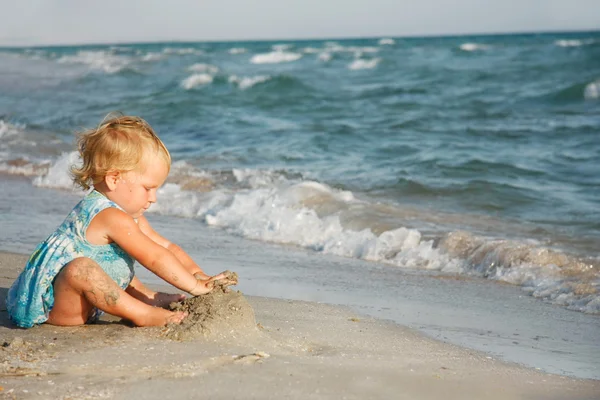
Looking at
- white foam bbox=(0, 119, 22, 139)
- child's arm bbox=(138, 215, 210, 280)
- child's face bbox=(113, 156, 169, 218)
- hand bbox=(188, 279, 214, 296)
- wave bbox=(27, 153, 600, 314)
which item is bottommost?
wave bbox=(27, 153, 600, 314)

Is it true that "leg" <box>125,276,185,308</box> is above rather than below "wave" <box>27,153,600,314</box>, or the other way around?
above

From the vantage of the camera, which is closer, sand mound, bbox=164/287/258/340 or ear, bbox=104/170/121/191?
sand mound, bbox=164/287/258/340

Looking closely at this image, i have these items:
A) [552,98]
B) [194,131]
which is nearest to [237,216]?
[194,131]

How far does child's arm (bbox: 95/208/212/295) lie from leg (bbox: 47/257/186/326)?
0.46 ft

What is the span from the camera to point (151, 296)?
350 cm

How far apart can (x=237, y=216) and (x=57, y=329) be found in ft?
11.2

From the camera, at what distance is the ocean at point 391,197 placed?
14.5 feet

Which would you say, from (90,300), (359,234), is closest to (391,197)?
→ (359,234)

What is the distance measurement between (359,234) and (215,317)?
2.92 m

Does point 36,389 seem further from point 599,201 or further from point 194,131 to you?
point 194,131

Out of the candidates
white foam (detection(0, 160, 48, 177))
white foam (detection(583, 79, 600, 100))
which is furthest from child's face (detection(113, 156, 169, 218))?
white foam (detection(583, 79, 600, 100))

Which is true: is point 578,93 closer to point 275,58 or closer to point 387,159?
point 387,159

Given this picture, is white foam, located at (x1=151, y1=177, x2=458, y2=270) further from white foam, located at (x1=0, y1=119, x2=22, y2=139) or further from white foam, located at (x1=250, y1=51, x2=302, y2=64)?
white foam, located at (x1=250, y1=51, x2=302, y2=64)

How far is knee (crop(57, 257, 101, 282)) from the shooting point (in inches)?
121
